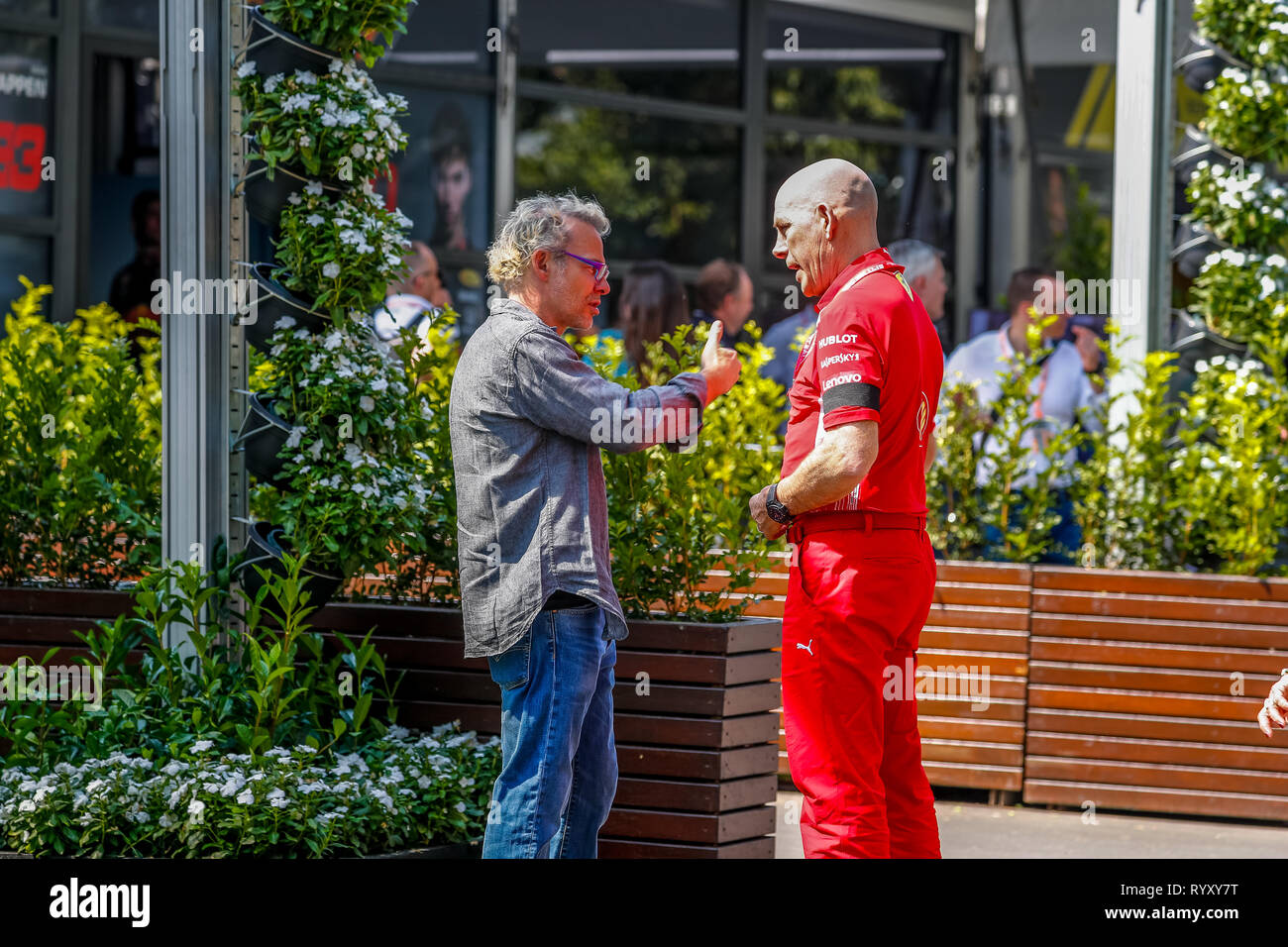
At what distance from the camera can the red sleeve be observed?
12.4 feet

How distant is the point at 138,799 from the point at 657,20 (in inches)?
376

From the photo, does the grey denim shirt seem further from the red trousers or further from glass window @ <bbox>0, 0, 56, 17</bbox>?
glass window @ <bbox>0, 0, 56, 17</bbox>

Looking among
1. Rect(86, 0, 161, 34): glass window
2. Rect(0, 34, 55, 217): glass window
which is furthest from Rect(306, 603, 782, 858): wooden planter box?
Rect(86, 0, 161, 34): glass window

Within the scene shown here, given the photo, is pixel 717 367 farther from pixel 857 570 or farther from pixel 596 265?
pixel 857 570

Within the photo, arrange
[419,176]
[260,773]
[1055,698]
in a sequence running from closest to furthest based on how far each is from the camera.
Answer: [260,773] → [1055,698] → [419,176]

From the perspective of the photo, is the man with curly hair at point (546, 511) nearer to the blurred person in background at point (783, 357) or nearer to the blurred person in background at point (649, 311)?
the blurred person in background at point (649, 311)

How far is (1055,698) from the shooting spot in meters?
6.33

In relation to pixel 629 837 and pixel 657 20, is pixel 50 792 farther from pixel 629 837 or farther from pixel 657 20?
pixel 657 20

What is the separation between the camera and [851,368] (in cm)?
381

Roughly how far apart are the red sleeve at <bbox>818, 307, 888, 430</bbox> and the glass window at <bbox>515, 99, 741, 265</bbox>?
30.6 ft

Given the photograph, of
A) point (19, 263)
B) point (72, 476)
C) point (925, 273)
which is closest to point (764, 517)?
point (72, 476)

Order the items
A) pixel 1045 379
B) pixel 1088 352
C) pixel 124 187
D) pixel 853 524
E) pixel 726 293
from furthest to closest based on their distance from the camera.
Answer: pixel 124 187
pixel 1088 352
pixel 726 293
pixel 1045 379
pixel 853 524

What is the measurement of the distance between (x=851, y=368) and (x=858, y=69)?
10.8 m
